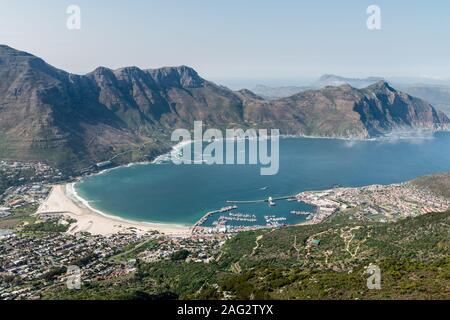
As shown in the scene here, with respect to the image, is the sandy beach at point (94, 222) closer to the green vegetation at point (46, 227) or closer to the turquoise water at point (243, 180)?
the green vegetation at point (46, 227)

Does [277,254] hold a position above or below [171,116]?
below

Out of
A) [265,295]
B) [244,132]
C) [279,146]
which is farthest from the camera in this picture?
[244,132]

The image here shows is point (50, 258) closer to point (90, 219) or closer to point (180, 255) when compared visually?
point (180, 255)

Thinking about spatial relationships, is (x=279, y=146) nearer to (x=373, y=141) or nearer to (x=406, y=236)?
(x=373, y=141)

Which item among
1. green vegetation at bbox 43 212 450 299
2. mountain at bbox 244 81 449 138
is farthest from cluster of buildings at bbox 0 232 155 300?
mountain at bbox 244 81 449 138

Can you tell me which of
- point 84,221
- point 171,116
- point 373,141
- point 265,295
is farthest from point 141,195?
point 373,141

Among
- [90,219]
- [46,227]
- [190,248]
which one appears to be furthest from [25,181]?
[190,248]

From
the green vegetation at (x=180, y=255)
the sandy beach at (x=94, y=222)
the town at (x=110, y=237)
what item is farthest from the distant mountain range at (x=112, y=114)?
the green vegetation at (x=180, y=255)
